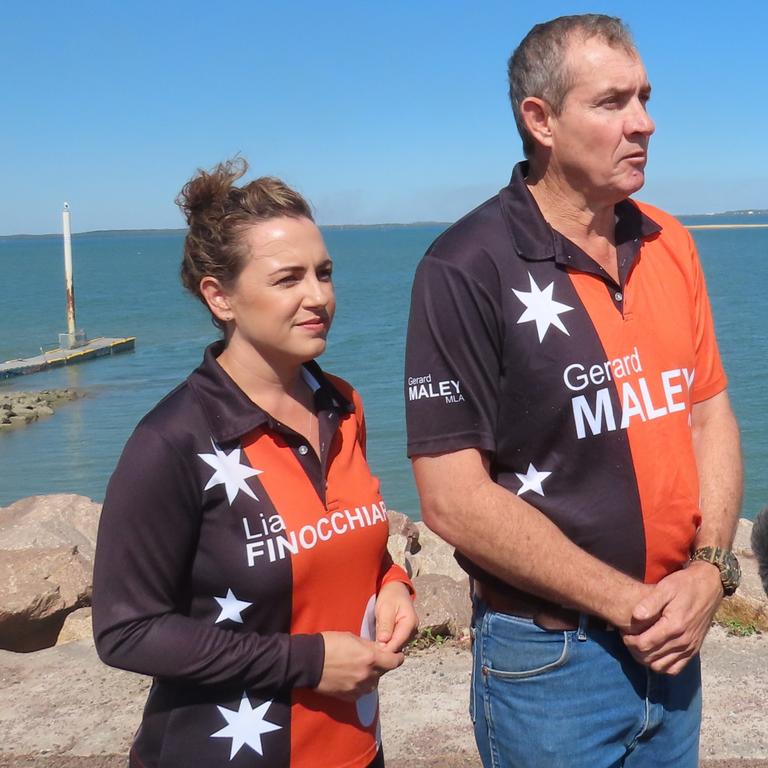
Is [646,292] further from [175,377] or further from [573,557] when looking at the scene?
[175,377]

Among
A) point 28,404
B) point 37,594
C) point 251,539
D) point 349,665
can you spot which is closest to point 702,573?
point 349,665

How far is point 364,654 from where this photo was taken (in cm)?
255

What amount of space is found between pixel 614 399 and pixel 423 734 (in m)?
2.31

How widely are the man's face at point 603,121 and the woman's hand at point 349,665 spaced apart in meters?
1.37

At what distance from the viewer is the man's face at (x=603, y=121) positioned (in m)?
2.66

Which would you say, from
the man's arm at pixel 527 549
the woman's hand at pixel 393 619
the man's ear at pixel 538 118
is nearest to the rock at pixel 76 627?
the woman's hand at pixel 393 619

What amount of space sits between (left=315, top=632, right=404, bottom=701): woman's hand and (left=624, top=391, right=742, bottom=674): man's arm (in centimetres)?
65

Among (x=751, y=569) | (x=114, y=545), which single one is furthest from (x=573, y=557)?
(x=751, y=569)

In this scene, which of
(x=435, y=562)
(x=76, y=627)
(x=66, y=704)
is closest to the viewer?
(x=66, y=704)

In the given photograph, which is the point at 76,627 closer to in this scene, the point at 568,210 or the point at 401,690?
the point at 401,690

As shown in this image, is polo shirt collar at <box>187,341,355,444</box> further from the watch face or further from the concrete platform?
the concrete platform

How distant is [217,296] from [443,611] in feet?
11.0

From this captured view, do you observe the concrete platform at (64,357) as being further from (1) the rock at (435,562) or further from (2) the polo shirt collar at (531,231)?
(2) the polo shirt collar at (531,231)

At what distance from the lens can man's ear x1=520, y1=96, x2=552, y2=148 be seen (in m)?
2.71
